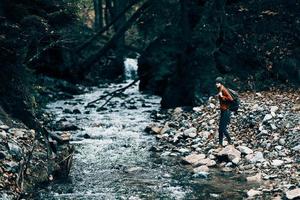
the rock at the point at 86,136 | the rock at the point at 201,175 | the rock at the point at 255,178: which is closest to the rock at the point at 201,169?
the rock at the point at 201,175

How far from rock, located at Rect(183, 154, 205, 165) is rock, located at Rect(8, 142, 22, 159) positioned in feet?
15.8

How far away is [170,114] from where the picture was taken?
2033 centimetres

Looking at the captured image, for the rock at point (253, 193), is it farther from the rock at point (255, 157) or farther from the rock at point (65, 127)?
the rock at point (65, 127)

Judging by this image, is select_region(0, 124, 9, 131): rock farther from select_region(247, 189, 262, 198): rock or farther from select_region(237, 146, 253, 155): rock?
select_region(237, 146, 253, 155): rock

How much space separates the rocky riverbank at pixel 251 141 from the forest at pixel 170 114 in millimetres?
37

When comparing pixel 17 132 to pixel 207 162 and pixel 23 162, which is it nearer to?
pixel 23 162

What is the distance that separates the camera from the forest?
429 inches

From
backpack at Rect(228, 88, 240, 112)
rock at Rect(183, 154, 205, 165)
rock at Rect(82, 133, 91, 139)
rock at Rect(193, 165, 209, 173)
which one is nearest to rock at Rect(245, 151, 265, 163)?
rock at Rect(193, 165, 209, 173)

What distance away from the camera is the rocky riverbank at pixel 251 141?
1120cm

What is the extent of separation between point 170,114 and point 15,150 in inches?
419

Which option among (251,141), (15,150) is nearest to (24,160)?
(15,150)

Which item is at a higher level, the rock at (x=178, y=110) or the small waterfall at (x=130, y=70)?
the rock at (x=178, y=110)

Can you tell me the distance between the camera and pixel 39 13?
14148 millimetres

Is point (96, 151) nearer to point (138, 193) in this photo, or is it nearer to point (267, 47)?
point (138, 193)
